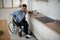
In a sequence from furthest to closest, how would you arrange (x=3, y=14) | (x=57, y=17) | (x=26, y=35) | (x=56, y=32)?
(x=3, y=14), (x=26, y=35), (x=57, y=17), (x=56, y=32)

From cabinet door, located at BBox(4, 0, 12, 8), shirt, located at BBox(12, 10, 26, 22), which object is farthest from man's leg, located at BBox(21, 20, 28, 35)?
cabinet door, located at BBox(4, 0, 12, 8)

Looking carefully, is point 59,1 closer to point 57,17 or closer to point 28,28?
point 57,17

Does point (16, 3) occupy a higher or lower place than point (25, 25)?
higher

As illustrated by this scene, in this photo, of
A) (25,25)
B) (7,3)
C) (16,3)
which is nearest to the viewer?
(25,25)

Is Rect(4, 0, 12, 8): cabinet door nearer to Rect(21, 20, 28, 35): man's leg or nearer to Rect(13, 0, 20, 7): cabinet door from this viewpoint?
Rect(13, 0, 20, 7): cabinet door

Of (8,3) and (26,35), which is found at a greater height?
(8,3)

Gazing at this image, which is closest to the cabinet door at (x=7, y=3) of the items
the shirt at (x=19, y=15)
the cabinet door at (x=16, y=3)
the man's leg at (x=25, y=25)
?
the cabinet door at (x=16, y=3)

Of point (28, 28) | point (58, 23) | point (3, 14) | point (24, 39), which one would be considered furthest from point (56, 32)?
point (3, 14)

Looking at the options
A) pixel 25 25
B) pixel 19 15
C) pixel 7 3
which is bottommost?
pixel 25 25

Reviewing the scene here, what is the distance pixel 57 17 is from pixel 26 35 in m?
1.41

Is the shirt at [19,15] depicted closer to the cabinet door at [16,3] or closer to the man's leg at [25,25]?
the man's leg at [25,25]

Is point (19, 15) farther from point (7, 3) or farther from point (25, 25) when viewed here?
point (7, 3)

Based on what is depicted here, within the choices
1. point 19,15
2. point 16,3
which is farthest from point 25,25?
point 16,3

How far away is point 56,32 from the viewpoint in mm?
2100
